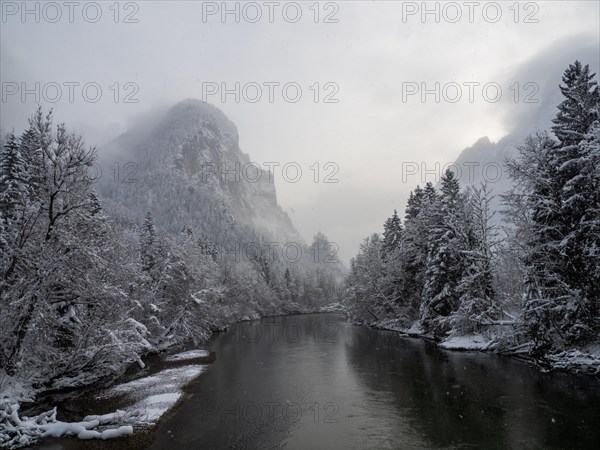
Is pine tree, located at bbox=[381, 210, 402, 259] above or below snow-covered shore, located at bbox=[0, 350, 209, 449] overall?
above

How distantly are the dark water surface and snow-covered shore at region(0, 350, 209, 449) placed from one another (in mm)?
1209

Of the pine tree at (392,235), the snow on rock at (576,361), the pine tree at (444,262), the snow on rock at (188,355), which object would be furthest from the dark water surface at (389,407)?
the pine tree at (392,235)

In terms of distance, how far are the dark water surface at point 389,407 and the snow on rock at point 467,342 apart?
3451 mm

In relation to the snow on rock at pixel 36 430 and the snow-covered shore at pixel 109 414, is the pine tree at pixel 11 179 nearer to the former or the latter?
the snow-covered shore at pixel 109 414

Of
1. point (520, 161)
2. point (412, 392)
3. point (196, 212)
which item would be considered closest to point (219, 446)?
point (412, 392)

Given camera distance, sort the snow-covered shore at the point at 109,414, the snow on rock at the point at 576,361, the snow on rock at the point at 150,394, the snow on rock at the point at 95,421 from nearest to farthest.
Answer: the snow on rock at the point at 95,421, the snow-covered shore at the point at 109,414, the snow on rock at the point at 150,394, the snow on rock at the point at 576,361

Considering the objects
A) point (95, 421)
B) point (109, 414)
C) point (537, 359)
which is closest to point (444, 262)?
point (537, 359)

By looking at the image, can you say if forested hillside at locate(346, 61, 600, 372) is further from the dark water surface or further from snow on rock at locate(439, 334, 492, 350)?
the dark water surface

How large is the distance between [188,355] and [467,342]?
2663cm

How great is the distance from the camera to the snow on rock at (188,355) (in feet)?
116

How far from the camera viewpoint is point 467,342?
114 ft

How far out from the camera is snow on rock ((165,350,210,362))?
1387 inches

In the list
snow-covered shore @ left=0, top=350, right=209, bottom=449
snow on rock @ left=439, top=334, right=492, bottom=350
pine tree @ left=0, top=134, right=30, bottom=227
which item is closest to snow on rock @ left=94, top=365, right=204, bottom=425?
snow-covered shore @ left=0, top=350, right=209, bottom=449

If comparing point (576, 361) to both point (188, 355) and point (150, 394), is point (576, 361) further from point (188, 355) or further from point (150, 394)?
point (188, 355)
